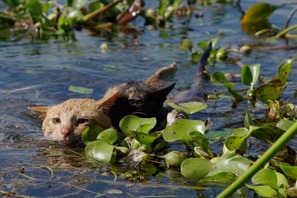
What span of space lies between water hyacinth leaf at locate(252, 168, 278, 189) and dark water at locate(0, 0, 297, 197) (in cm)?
29

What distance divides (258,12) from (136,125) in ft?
15.3

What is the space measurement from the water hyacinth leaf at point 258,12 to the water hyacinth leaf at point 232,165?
472 centimetres

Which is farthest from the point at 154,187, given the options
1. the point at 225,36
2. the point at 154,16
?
the point at 154,16

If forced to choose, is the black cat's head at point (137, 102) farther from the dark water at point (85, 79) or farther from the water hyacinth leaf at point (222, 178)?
the water hyacinth leaf at point (222, 178)

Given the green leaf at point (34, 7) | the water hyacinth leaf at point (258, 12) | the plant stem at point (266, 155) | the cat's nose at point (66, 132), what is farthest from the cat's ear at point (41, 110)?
the water hyacinth leaf at point (258, 12)

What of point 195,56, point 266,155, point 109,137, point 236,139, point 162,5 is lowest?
point 195,56

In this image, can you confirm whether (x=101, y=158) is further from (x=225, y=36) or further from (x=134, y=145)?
(x=225, y=36)

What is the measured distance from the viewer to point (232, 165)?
3.37m

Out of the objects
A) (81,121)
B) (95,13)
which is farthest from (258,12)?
(81,121)

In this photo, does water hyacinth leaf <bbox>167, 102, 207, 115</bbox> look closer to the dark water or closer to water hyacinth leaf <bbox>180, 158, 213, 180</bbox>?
the dark water

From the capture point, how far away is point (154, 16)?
895 centimetres

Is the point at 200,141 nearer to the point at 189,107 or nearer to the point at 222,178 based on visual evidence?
the point at 222,178

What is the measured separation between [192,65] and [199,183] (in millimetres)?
3457

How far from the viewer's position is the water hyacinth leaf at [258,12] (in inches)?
317
